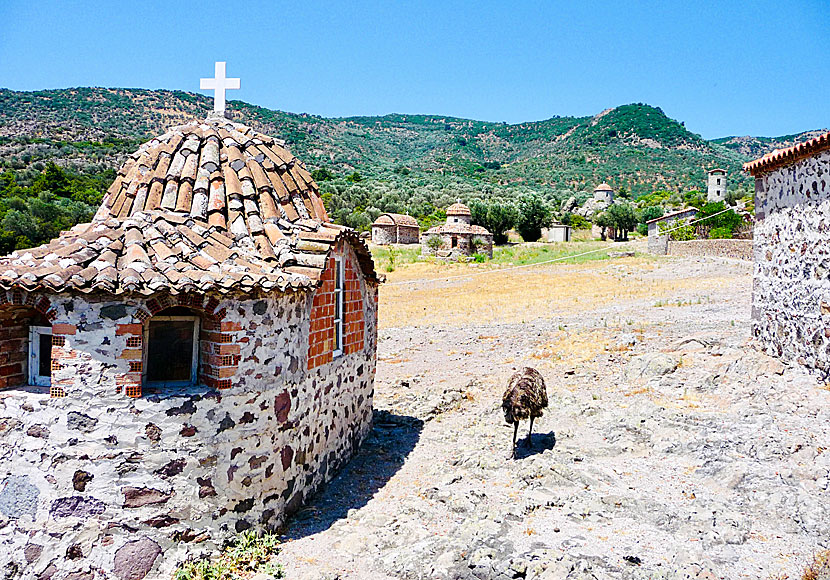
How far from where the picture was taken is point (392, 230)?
5138 centimetres

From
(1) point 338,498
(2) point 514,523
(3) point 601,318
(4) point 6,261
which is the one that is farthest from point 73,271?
(3) point 601,318

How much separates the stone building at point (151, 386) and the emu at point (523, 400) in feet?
10.0

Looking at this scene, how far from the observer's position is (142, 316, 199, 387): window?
5.97m

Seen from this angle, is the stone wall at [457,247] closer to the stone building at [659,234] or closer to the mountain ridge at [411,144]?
the stone building at [659,234]

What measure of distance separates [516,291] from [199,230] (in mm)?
23155

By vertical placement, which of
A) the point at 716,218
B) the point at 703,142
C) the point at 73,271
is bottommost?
the point at 73,271

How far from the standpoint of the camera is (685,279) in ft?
92.5

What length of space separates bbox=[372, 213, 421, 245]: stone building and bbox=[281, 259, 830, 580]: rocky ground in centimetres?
3730

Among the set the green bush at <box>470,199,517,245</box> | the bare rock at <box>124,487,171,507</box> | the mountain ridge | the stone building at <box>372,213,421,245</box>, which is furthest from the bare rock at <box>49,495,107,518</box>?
the mountain ridge

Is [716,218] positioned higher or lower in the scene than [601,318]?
higher

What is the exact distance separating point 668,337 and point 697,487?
8.22 meters

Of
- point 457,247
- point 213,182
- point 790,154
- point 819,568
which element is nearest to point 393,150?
point 457,247

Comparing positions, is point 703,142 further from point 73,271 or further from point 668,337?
point 73,271

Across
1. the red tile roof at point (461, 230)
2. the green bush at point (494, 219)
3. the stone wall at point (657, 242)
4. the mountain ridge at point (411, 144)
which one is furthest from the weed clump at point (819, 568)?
the mountain ridge at point (411, 144)
